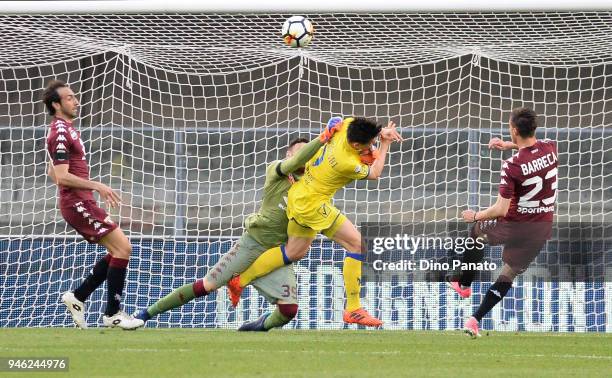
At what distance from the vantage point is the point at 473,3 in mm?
11367

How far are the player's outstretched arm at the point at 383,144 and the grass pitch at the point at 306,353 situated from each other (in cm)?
126

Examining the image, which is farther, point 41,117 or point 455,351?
point 41,117

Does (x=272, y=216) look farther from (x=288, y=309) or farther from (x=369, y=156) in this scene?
(x=369, y=156)

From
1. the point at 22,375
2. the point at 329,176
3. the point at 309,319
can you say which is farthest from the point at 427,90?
the point at 22,375

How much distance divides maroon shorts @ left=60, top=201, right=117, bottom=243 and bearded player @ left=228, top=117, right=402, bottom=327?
109 centimetres

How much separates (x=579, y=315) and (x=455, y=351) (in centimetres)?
403

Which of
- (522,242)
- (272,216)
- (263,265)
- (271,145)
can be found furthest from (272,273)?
(271,145)

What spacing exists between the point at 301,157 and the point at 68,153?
176cm

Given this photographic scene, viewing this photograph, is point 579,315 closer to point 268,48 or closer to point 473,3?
point 473,3

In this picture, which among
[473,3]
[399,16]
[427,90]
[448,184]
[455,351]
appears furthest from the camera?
[427,90]

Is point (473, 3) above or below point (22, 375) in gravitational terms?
above

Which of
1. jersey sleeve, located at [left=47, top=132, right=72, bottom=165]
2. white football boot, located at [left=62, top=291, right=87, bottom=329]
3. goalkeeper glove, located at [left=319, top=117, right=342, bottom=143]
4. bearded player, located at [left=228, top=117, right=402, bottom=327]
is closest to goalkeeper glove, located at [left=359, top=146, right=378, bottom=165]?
bearded player, located at [left=228, top=117, right=402, bottom=327]

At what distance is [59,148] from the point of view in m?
9.67

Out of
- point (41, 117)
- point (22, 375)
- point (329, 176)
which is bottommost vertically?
point (22, 375)
